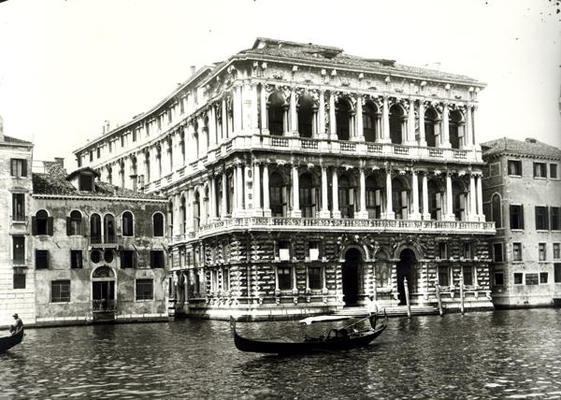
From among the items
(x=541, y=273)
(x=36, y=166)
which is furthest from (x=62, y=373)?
(x=541, y=273)

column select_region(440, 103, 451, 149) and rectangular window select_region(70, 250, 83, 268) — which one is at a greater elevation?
column select_region(440, 103, 451, 149)

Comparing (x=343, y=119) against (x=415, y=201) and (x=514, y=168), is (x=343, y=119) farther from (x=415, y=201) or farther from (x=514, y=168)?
(x=514, y=168)

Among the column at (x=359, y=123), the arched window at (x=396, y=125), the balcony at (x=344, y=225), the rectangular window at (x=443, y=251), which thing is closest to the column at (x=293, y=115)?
the column at (x=359, y=123)

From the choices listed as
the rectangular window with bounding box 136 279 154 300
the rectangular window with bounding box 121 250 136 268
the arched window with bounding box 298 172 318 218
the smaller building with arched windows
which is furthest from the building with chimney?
the rectangular window with bounding box 121 250 136 268

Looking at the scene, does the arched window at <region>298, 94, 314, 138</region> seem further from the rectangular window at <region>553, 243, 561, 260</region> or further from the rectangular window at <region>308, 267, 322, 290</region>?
the rectangular window at <region>553, 243, 561, 260</region>

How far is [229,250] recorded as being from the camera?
36.2 m

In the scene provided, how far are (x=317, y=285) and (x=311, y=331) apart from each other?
9052 mm

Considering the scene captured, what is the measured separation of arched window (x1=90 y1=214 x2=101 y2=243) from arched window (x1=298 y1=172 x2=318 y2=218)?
8739mm

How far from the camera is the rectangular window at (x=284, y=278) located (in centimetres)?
3584

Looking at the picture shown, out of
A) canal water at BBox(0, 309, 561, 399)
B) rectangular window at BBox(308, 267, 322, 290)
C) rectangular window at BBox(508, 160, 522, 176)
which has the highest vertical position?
rectangular window at BBox(508, 160, 522, 176)

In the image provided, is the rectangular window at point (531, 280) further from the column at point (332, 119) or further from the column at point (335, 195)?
the column at point (332, 119)

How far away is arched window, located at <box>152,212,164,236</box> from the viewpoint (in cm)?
3566

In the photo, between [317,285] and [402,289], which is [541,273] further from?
[317,285]

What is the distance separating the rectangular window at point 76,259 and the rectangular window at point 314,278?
9445mm
